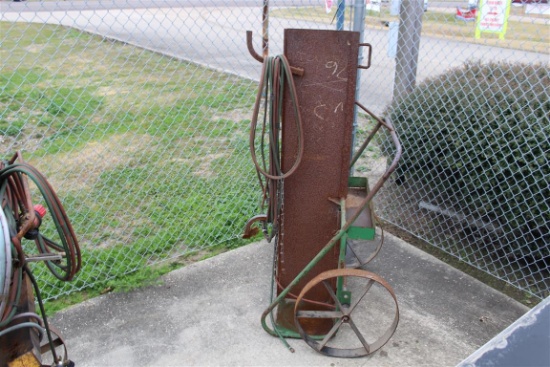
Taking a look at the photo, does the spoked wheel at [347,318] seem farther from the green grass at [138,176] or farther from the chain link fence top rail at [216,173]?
the green grass at [138,176]

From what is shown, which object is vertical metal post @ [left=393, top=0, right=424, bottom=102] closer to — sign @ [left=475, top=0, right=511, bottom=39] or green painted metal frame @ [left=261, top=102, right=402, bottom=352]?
sign @ [left=475, top=0, right=511, bottom=39]

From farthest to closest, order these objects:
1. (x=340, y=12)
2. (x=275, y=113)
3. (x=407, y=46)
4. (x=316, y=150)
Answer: (x=407, y=46), (x=340, y=12), (x=316, y=150), (x=275, y=113)

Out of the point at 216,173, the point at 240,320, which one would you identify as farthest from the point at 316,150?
the point at 216,173

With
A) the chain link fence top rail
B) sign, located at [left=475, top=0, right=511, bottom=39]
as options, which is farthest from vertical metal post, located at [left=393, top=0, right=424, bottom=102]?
sign, located at [left=475, top=0, right=511, bottom=39]

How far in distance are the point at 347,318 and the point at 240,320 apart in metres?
0.67

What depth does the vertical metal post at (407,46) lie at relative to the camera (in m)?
3.82

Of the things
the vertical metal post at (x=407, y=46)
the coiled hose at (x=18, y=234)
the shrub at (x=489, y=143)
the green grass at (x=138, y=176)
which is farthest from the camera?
the vertical metal post at (x=407, y=46)

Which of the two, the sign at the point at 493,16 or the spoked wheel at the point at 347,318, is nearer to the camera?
the spoked wheel at the point at 347,318

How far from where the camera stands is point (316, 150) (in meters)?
2.42

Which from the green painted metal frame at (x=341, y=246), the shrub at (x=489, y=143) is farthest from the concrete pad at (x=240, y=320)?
the shrub at (x=489, y=143)

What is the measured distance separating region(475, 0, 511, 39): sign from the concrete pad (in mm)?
1617

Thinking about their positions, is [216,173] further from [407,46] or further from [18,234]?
[18,234]

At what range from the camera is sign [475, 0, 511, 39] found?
10.2 feet

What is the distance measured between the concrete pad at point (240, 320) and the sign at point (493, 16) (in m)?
1.62
